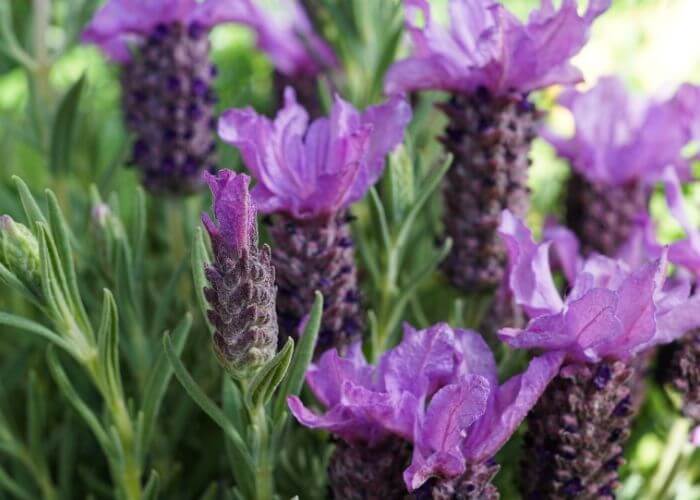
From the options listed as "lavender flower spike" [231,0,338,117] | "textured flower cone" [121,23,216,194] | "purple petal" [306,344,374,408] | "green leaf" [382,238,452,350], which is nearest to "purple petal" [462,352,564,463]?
"purple petal" [306,344,374,408]

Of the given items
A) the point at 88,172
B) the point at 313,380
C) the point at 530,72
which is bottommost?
the point at 88,172

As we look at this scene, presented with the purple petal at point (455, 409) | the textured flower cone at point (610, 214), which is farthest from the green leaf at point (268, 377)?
the textured flower cone at point (610, 214)

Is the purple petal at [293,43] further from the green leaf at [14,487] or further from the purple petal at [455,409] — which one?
the purple petal at [455,409]

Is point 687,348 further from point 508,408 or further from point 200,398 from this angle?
point 200,398

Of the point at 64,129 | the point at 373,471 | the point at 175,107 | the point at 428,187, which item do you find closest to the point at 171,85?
the point at 175,107

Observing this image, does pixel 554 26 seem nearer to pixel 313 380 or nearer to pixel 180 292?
pixel 313 380

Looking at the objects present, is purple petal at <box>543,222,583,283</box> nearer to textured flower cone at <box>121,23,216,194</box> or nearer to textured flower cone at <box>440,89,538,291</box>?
textured flower cone at <box>440,89,538,291</box>

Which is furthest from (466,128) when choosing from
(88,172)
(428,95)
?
(88,172)
